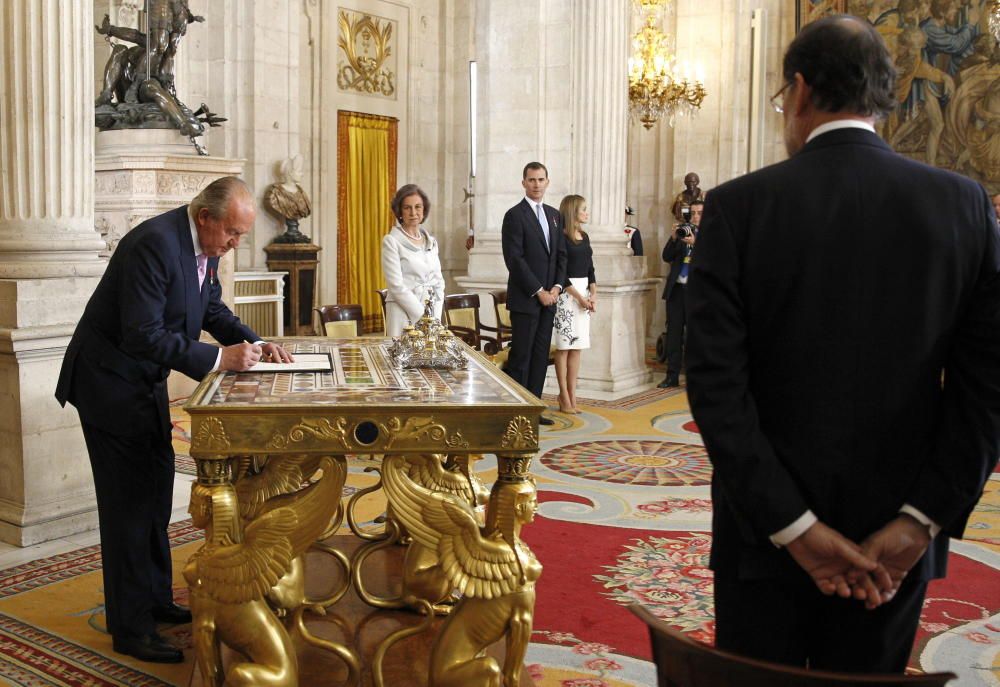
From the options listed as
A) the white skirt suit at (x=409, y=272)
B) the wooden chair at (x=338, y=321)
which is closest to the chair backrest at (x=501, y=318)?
the white skirt suit at (x=409, y=272)

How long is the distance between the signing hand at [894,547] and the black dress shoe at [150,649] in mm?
2512

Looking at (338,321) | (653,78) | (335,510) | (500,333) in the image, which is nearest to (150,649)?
(335,510)

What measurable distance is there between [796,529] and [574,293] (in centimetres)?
619

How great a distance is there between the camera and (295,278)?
1298 centimetres

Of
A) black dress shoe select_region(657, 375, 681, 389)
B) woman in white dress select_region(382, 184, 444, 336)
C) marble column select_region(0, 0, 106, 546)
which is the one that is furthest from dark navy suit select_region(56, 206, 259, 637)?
black dress shoe select_region(657, 375, 681, 389)

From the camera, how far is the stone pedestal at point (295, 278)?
12.9 m

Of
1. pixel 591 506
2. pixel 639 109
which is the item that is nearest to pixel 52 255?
pixel 591 506

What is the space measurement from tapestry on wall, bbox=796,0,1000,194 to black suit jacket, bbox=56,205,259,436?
34.5 feet

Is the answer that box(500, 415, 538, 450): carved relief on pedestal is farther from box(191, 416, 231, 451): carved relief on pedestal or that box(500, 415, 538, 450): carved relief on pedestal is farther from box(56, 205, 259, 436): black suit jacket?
box(56, 205, 259, 436): black suit jacket

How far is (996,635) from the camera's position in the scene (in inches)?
156

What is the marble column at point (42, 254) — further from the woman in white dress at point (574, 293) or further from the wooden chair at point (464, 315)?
the woman in white dress at point (574, 293)

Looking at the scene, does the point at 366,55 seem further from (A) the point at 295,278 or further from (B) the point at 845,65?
(B) the point at 845,65

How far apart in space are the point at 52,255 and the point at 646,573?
313cm

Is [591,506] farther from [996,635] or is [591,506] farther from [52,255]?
[52,255]
